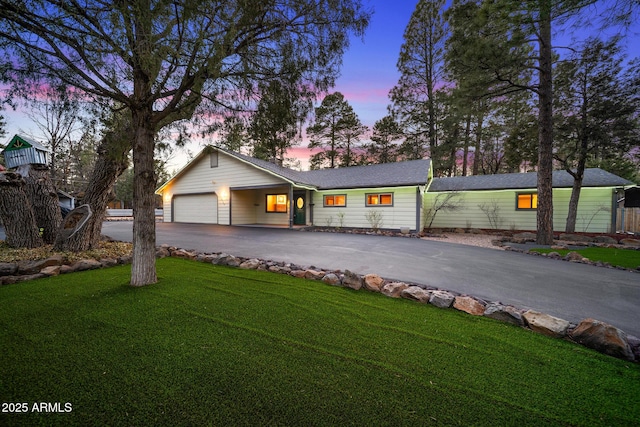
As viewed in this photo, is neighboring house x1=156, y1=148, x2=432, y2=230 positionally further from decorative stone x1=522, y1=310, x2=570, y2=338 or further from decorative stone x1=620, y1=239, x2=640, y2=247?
decorative stone x1=522, y1=310, x2=570, y2=338

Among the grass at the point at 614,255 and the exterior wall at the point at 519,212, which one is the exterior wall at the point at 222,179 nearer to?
the exterior wall at the point at 519,212

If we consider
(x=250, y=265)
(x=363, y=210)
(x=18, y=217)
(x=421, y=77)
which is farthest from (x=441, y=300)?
(x=421, y=77)

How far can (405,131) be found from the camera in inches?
860

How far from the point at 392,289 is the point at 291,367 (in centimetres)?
215

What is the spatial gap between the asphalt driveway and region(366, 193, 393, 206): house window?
5474 mm

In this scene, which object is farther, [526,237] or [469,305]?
[526,237]

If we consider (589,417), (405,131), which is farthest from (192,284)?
(405,131)

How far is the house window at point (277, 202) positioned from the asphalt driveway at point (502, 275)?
8.61m

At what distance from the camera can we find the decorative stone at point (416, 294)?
137 inches

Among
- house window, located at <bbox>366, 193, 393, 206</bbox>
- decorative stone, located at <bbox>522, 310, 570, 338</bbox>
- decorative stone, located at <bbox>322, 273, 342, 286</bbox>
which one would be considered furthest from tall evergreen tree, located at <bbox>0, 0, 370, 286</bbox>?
house window, located at <bbox>366, 193, 393, 206</bbox>

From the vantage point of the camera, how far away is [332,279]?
420 centimetres

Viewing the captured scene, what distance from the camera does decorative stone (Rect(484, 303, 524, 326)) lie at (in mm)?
2877

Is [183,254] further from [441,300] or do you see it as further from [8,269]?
[441,300]

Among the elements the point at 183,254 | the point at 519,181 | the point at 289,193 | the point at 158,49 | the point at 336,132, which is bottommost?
the point at 183,254
